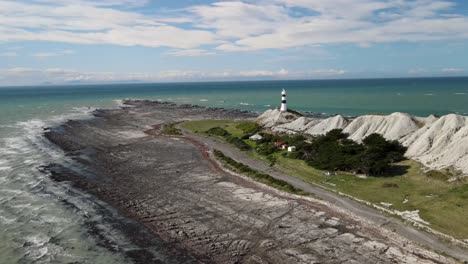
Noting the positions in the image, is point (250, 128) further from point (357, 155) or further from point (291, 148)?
point (357, 155)

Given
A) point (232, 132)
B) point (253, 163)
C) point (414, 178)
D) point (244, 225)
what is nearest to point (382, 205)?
point (414, 178)

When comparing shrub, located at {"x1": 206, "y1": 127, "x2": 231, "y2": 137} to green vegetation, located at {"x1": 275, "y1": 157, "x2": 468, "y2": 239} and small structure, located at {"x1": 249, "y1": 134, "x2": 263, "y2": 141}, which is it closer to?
small structure, located at {"x1": 249, "y1": 134, "x2": 263, "y2": 141}

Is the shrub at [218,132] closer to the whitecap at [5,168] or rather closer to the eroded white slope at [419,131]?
the eroded white slope at [419,131]

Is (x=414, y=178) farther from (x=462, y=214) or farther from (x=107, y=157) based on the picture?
(x=107, y=157)

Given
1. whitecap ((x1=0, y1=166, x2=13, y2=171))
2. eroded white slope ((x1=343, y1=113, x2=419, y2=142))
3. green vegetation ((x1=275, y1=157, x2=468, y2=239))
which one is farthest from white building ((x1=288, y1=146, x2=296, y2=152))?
whitecap ((x1=0, y1=166, x2=13, y2=171))

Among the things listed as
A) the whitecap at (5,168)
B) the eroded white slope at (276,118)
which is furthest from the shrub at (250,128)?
the whitecap at (5,168)
